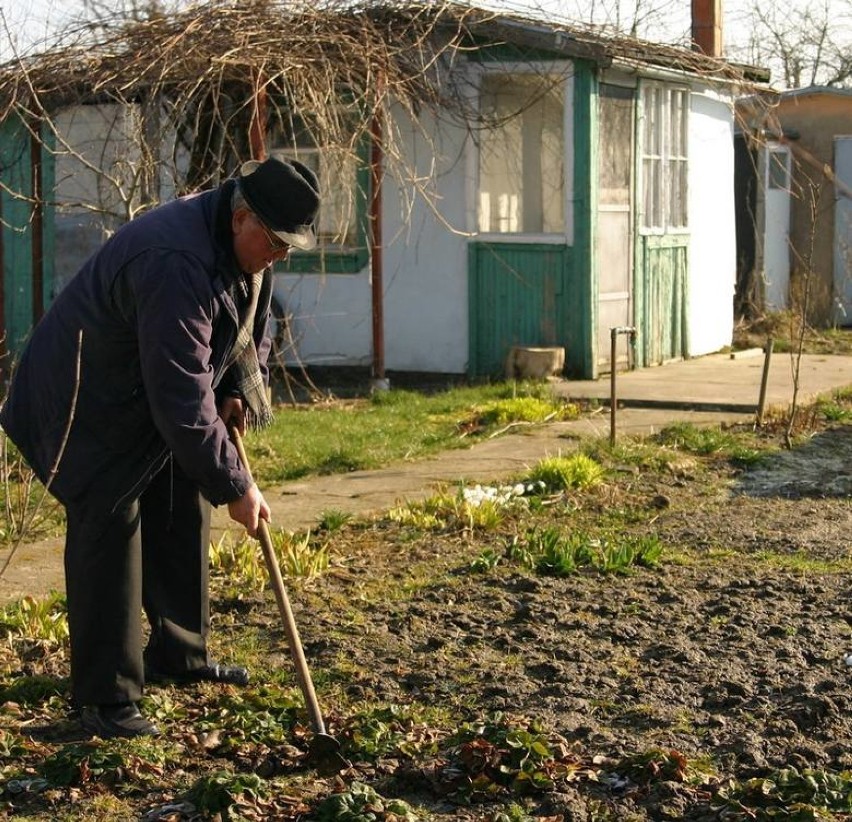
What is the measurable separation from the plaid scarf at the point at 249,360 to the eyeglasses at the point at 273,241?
178 mm

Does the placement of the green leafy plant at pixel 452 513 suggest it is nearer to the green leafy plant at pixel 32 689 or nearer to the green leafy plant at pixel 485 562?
the green leafy plant at pixel 485 562

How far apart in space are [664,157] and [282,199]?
1099cm

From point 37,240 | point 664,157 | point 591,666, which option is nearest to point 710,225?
point 664,157

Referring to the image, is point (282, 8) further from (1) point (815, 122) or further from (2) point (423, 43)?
(1) point (815, 122)

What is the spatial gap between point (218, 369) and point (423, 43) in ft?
27.9

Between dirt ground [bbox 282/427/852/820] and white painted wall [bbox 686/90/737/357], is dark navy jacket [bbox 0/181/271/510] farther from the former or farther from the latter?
white painted wall [bbox 686/90/737/357]

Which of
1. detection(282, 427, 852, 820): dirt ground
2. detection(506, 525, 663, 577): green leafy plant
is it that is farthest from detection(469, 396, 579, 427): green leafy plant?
detection(506, 525, 663, 577): green leafy plant

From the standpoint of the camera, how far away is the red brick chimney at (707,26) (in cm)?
1655

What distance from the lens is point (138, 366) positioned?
16.0 ft

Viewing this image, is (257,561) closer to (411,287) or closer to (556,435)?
(556,435)

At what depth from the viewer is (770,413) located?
444 inches

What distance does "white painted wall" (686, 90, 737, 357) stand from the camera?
15.9m

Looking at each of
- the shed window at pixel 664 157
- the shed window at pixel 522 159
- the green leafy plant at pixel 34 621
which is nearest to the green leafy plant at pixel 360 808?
the green leafy plant at pixel 34 621

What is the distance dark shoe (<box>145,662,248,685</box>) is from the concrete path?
4.34 feet
